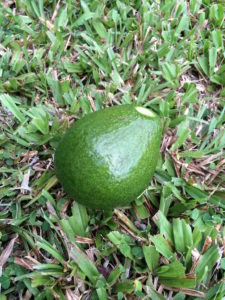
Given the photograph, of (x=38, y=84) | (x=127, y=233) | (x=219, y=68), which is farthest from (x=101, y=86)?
(x=127, y=233)

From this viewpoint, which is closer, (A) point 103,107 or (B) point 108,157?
(B) point 108,157

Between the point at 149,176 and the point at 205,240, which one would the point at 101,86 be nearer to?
the point at 149,176

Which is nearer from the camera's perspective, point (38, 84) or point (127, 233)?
point (127, 233)

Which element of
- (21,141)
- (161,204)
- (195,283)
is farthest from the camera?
(21,141)
